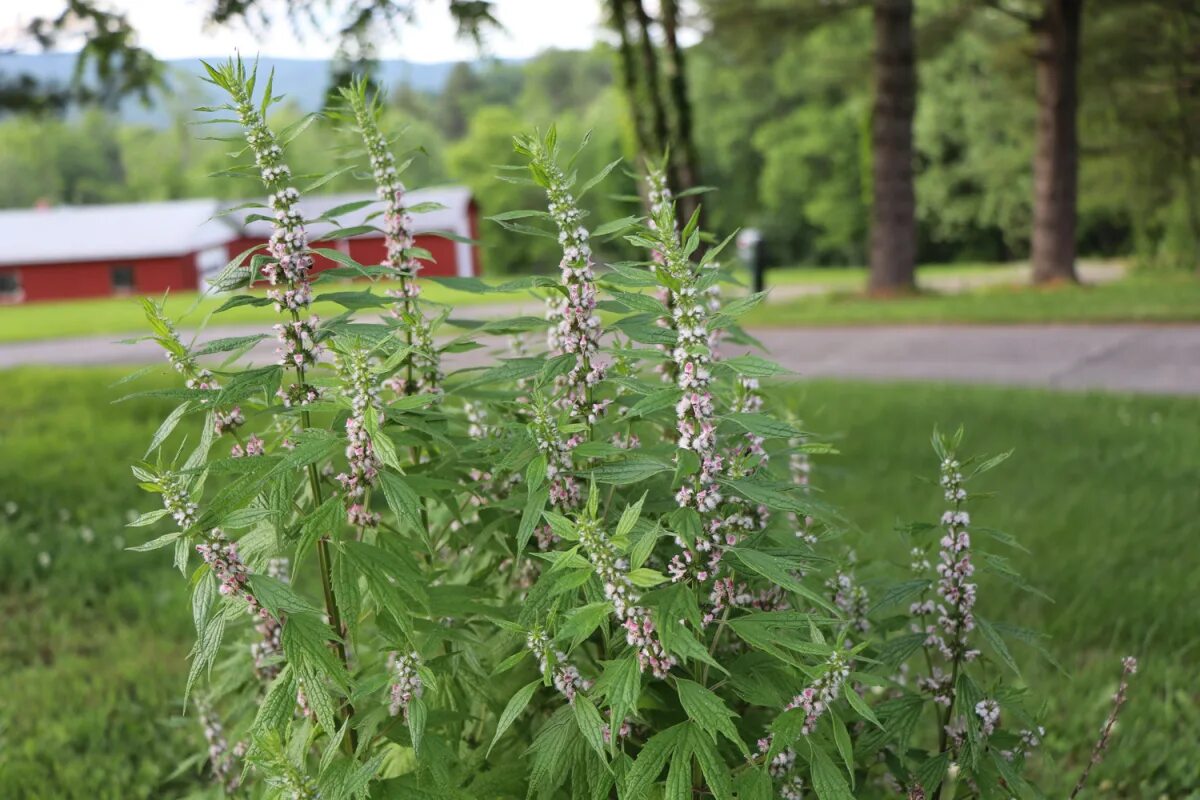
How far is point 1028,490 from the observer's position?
6.30 metres

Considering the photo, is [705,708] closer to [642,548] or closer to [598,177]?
[642,548]

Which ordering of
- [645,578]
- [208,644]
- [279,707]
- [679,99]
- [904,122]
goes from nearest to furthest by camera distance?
[645,578] → [208,644] → [279,707] → [679,99] → [904,122]

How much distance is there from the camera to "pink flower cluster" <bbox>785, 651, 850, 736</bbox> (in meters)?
1.61

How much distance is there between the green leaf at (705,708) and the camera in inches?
59.6

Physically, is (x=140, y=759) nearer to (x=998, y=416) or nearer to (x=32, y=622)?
(x=32, y=622)

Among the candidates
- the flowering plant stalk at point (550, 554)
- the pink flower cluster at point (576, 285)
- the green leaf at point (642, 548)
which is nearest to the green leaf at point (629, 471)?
the flowering plant stalk at point (550, 554)

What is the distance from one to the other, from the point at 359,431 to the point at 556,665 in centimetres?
52

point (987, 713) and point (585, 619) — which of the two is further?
point (987, 713)

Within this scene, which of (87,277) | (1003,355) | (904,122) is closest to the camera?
(1003,355)

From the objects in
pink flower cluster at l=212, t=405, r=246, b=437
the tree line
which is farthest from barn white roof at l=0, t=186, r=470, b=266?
pink flower cluster at l=212, t=405, r=246, b=437

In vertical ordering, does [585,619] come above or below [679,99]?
below

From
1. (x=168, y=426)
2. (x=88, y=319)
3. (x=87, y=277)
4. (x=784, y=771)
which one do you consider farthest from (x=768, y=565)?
(x=87, y=277)

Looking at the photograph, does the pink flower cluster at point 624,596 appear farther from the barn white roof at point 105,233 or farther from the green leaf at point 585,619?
the barn white roof at point 105,233

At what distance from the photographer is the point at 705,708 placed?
153cm
